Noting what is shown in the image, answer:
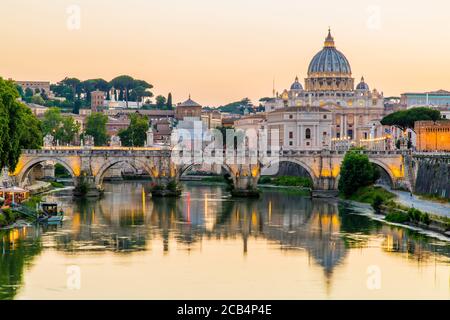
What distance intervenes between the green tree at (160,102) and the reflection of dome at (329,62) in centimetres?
3362

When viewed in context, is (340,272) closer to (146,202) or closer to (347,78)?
(146,202)

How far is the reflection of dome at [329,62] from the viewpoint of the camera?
5625 inches

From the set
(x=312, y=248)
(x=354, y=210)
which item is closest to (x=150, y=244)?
(x=312, y=248)

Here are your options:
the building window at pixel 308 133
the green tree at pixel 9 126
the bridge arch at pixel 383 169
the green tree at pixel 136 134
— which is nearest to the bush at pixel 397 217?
the bridge arch at pixel 383 169

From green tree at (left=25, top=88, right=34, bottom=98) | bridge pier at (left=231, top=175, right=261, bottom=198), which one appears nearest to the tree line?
green tree at (left=25, top=88, right=34, bottom=98)

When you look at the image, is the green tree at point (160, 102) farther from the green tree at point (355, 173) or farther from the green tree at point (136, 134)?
the green tree at point (355, 173)

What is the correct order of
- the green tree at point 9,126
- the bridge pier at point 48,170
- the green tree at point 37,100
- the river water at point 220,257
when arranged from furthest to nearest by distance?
the green tree at point 37,100 → the bridge pier at point 48,170 → the green tree at point 9,126 → the river water at point 220,257

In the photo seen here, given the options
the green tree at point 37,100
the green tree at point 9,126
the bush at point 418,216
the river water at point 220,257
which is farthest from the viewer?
the green tree at point 37,100

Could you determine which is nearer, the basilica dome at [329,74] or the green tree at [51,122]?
the green tree at [51,122]

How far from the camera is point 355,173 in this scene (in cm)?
6531

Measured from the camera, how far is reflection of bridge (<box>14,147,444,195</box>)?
224ft

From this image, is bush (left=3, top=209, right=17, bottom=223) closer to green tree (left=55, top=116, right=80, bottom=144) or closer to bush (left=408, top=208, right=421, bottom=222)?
bush (left=408, top=208, right=421, bottom=222)

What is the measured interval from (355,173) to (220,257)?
2688cm

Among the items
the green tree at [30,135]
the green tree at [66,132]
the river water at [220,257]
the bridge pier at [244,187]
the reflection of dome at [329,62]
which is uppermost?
the reflection of dome at [329,62]
